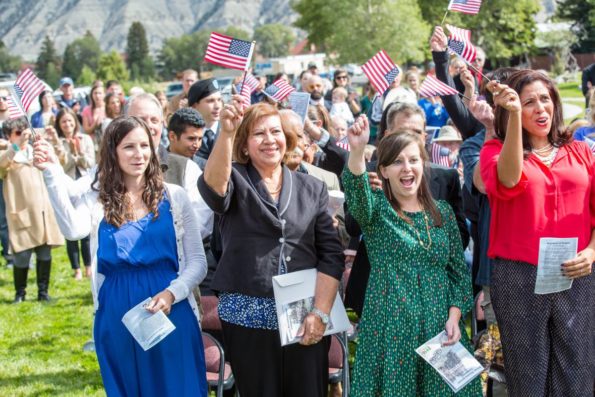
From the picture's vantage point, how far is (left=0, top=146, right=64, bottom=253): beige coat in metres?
8.36

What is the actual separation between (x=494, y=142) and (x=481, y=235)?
38.7 inches

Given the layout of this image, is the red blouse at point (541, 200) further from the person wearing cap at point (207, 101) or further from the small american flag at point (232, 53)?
the person wearing cap at point (207, 101)

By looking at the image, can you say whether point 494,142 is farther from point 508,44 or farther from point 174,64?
point 174,64

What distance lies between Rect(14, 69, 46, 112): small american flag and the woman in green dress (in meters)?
3.14

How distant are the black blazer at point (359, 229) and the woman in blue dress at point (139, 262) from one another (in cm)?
86

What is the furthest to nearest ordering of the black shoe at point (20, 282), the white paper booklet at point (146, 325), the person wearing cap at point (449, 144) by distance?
the black shoe at point (20, 282) < the person wearing cap at point (449, 144) < the white paper booklet at point (146, 325)

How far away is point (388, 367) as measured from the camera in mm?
3773

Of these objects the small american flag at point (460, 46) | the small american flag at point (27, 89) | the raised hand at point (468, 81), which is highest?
the small american flag at point (460, 46)

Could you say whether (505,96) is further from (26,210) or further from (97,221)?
(26,210)

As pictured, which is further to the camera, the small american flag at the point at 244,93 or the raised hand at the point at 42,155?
the raised hand at the point at 42,155

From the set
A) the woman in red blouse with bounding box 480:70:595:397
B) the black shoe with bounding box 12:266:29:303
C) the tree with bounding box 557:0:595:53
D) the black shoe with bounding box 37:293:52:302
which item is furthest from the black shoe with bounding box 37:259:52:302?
the tree with bounding box 557:0:595:53

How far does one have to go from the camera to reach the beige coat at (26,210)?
27.4 ft

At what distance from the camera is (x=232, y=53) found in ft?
14.6

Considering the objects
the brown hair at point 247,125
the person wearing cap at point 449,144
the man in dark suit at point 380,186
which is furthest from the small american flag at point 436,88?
the brown hair at point 247,125
